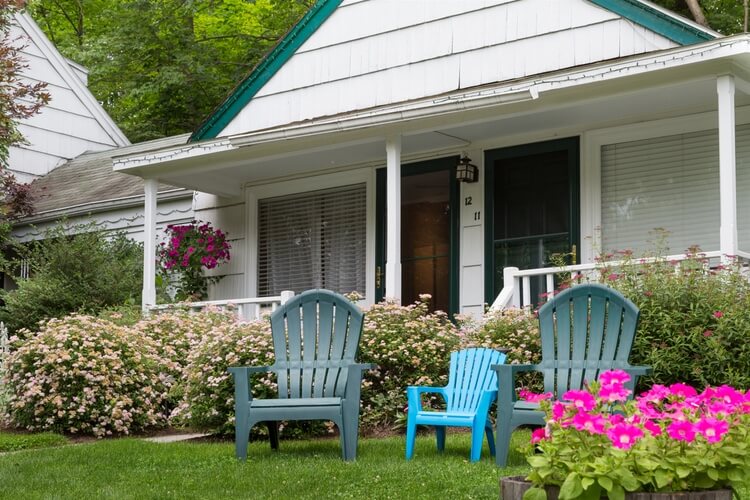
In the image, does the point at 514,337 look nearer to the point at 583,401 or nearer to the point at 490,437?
the point at 490,437

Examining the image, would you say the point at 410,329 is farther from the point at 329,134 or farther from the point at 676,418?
the point at 676,418

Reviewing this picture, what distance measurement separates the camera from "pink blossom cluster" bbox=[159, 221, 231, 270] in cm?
1244

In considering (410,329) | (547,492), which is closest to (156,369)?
(410,329)

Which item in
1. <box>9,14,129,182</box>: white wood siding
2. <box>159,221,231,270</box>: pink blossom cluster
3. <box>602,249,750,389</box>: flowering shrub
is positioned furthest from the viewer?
<box>9,14,129,182</box>: white wood siding

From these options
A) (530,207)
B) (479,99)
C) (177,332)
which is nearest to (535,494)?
(479,99)

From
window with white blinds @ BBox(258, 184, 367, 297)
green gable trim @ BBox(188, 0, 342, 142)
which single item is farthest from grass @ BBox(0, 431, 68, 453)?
green gable trim @ BBox(188, 0, 342, 142)

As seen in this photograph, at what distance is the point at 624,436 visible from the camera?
358 centimetres

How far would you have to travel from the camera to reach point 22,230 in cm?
1559

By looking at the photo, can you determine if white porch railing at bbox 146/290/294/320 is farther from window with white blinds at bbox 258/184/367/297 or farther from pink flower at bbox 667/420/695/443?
pink flower at bbox 667/420/695/443

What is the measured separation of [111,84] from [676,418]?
21155 mm

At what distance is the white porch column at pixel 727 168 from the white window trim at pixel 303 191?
442 centimetres

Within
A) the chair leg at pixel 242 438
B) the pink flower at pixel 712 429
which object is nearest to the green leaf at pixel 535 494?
the pink flower at pixel 712 429

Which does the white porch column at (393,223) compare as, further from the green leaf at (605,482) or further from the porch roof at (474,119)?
the green leaf at (605,482)

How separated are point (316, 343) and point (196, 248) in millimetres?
5763
